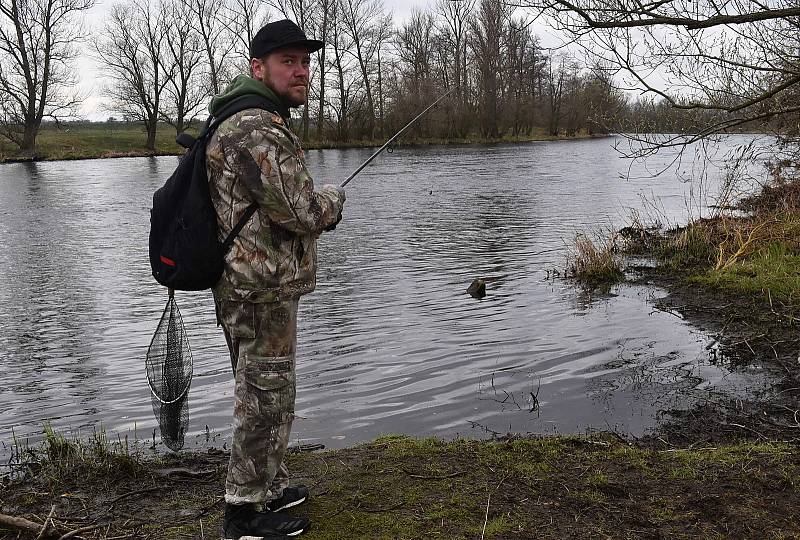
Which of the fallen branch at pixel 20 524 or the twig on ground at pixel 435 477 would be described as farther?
the twig on ground at pixel 435 477

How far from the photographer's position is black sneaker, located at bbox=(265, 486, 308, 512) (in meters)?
3.77

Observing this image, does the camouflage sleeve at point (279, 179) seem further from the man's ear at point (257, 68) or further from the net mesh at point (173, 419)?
the net mesh at point (173, 419)

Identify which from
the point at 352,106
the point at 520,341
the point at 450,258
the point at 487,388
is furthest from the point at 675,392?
the point at 352,106

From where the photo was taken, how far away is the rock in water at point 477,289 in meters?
11.1

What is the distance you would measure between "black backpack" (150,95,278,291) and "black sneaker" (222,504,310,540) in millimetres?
1080

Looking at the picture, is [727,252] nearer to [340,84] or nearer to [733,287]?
[733,287]

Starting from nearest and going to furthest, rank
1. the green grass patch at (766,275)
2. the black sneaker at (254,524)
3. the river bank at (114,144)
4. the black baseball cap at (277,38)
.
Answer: the black baseball cap at (277,38)
the black sneaker at (254,524)
the green grass patch at (766,275)
the river bank at (114,144)

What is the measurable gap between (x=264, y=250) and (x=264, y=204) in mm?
211

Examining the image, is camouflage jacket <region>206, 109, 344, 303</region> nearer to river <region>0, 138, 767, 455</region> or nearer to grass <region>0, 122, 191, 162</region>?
river <region>0, 138, 767, 455</region>

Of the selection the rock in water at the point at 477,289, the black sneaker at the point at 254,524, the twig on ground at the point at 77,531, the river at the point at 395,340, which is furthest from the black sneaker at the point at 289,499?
the rock in water at the point at 477,289

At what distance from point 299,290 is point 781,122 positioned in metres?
9.69

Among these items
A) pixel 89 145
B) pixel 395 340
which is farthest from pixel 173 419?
pixel 89 145

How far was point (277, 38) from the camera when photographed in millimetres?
3381

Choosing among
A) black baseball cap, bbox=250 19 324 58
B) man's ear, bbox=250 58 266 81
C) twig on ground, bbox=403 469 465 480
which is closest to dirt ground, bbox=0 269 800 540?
twig on ground, bbox=403 469 465 480
